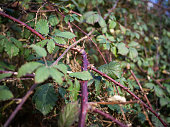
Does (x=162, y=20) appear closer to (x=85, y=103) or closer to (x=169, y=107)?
(x=169, y=107)

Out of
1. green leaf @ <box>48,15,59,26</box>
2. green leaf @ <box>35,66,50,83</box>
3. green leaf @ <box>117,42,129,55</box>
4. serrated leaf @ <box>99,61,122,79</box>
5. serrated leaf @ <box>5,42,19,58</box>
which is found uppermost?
green leaf @ <box>48,15,59,26</box>

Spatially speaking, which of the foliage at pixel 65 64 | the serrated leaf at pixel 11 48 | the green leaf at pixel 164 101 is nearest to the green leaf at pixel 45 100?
the foliage at pixel 65 64

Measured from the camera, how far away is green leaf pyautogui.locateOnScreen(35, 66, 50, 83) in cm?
37

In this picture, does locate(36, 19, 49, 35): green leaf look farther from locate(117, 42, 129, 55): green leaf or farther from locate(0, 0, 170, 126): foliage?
locate(117, 42, 129, 55): green leaf

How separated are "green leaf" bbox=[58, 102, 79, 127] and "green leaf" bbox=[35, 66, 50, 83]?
14 centimetres

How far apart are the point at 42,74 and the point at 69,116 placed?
0.16m

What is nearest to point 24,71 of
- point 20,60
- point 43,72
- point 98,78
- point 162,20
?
point 43,72

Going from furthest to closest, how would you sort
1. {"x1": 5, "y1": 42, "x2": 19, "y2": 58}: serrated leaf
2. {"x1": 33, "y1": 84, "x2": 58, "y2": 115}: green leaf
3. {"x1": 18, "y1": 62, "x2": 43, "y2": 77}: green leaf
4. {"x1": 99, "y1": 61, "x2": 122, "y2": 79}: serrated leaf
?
{"x1": 5, "y1": 42, "x2": 19, "y2": 58}: serrated leaf → {"x1": 99, "y1": 61, "x2": 122, "y2": 79}: serrated leaf → {"x1": 33, "y1": 84, "x2": 58, "y2": 115}: green leaf → {"x1": 18, "y1": 62, "x2": 43, "y2": 77}: green leaf

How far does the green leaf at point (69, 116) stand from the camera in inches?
15.9

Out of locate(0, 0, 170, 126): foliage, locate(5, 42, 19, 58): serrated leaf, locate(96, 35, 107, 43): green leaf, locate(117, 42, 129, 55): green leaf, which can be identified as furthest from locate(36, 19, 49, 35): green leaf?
locate(117, 42, 129, 55): green leaf

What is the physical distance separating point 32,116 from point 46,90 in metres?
0.83

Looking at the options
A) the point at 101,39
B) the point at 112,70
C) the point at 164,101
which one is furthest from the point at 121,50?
the point at 164,101

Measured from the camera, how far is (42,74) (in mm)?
388

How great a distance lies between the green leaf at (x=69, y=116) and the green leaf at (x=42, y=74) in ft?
0.46
